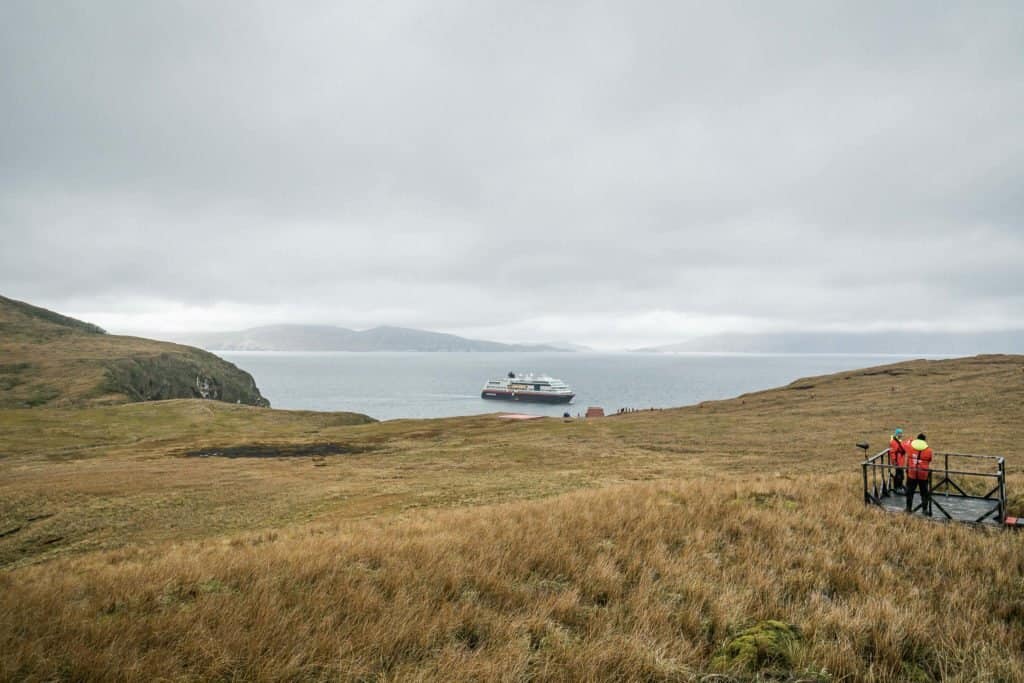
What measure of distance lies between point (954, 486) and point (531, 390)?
140 m

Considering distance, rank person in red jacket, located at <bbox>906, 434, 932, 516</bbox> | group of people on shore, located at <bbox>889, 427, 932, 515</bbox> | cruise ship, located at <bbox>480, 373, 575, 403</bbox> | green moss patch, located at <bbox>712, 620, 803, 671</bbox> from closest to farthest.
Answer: green moss patch, located at <bbox>712, 620, 803, 671</bbox> < group of people on shore, located at <bbox>889, 427, 932, 515</bbox> < person in red jacket, located at <bbox>906, 434, 932, 516</bbox> < cruise ship, located at <bbox>480, 373, 575, 403</bbox>

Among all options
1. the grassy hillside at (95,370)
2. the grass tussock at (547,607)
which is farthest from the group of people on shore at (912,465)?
the grassy hillside at (95,370)

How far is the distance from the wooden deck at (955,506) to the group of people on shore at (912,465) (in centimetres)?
28

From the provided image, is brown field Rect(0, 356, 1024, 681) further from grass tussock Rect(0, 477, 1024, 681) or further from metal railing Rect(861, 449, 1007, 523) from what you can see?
metal railing Rect(861, 449, 1007, 523)

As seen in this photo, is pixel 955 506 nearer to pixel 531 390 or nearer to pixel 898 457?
pixel 898 457

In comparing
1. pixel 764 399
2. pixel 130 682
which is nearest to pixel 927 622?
pixel 130 682

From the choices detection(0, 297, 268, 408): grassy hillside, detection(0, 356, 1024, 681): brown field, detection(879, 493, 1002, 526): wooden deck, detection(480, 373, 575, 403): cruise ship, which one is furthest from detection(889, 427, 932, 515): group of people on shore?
detection(480, 373, 575, 403): cruise ship

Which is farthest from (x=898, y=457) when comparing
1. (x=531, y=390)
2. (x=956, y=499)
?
(x=531, y=390)

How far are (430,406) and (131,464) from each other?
106914 millimetres

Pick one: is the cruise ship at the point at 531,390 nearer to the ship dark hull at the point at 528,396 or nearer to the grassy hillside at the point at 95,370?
the ship dark hull at the point at 528,396

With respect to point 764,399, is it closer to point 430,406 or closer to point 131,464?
point 131,464

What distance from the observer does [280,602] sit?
6270 millimetres

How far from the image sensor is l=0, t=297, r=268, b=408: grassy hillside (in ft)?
276

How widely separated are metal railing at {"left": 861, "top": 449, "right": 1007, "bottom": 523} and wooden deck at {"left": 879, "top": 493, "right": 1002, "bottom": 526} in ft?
0.10
